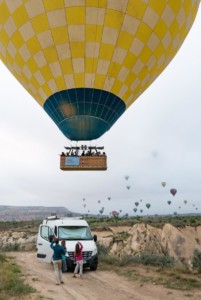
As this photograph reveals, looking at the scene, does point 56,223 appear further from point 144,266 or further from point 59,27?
point 59,27

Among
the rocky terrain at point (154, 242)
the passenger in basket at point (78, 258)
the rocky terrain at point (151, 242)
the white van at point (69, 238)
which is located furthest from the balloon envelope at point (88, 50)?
the rocky terrain at point (154, 242)

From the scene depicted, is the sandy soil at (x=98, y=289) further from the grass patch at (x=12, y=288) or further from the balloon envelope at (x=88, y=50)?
the balloon envelope at (x=88, y=50)

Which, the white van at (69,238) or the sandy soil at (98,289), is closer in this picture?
the sandy soil at (98,289)

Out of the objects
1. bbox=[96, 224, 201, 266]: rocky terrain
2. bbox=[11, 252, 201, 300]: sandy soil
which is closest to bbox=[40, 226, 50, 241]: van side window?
bbox=[11, 252, 201, 300]: sandy soil

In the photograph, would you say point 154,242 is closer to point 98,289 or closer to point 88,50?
point 98,289

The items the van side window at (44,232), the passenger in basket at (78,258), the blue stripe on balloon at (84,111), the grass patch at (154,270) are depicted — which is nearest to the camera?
the grass patch at (154,270)

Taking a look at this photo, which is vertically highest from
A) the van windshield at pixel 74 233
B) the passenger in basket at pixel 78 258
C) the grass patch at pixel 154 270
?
the van windshield at pixel 74 233

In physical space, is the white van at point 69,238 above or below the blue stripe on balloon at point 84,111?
below

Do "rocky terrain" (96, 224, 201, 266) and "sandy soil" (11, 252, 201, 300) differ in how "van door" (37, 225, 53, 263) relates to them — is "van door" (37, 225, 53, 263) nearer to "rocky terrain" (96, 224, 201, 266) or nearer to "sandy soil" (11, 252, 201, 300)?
"sandy soil" (11, 252, 201, 300)

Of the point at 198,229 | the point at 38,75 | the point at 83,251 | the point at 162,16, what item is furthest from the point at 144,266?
the point at 198,229
